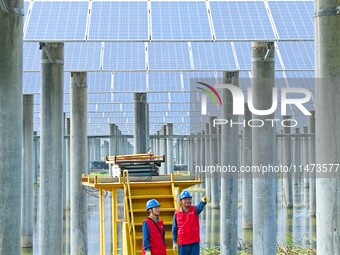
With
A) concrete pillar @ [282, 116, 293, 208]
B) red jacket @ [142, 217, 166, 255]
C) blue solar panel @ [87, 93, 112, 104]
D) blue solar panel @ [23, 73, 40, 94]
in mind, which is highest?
blue solar panel @ [87, 93, 112, 104]

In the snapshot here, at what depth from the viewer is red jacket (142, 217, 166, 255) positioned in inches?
494

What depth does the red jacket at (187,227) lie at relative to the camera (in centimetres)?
1313

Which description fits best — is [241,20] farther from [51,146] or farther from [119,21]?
[51,146]

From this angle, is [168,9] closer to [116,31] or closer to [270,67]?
[116,31]

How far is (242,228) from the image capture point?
35.9 m

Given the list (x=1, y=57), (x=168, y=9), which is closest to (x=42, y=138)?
(x=168, y=9)

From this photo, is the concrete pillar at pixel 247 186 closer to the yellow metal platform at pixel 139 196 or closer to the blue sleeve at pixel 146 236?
the yellow metal platform at pixel 139 196

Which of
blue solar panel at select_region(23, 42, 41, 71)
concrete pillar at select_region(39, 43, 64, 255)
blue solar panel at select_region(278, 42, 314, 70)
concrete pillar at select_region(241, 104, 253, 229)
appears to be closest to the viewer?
concrete pillar at select_region(39, 43, 64, 255)

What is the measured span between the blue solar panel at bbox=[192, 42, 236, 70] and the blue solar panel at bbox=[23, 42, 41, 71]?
4.39 m

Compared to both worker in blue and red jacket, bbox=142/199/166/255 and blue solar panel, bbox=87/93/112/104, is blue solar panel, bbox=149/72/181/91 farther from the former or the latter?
worker in blue and red jacket, bbox=142/199/166/255

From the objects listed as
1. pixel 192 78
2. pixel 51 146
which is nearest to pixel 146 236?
pixel 51 146

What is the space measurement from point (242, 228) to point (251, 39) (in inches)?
678

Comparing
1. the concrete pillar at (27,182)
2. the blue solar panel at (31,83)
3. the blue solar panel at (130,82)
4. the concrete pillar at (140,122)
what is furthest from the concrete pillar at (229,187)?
the concrete pillar at (140,122)

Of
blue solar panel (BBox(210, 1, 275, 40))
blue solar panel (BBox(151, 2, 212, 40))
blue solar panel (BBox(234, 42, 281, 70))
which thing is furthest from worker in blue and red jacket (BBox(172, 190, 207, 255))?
blue solar panel (BBox(234, 42, 281, 70))
